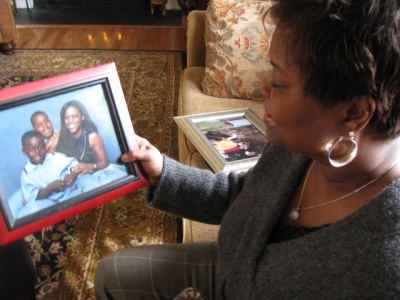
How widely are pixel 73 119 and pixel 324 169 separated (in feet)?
1.61

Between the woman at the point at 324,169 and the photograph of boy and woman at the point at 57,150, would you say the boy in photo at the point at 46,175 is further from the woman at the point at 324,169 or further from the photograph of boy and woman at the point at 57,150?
the woman at the point at 324,169

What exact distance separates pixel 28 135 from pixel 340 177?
22.4 inches

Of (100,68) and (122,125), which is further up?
(100,68)

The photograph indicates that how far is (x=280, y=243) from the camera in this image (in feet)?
2.23

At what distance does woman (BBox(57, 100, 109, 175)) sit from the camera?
0.76m

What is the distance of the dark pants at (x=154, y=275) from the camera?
35.3 inches

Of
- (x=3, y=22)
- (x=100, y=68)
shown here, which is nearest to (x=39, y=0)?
(x=3, y=22)

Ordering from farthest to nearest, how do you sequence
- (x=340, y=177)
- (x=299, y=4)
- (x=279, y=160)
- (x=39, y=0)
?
1. (x=39, y=0)
2. (x=279, y=160)
3. (x=340, y=177)
4. (x=299, y=4)

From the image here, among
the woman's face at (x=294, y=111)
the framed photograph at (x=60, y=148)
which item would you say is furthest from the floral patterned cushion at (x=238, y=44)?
the woman's face at (x=294, y=111)

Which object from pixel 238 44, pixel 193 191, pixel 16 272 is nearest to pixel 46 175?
pixel 193 191

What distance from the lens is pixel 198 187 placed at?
91 cm

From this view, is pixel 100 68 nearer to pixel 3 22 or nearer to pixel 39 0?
pixel 3 22

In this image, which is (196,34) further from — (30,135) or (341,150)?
(341,150)

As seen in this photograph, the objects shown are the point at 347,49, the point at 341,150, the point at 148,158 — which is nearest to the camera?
the point at 347,49
